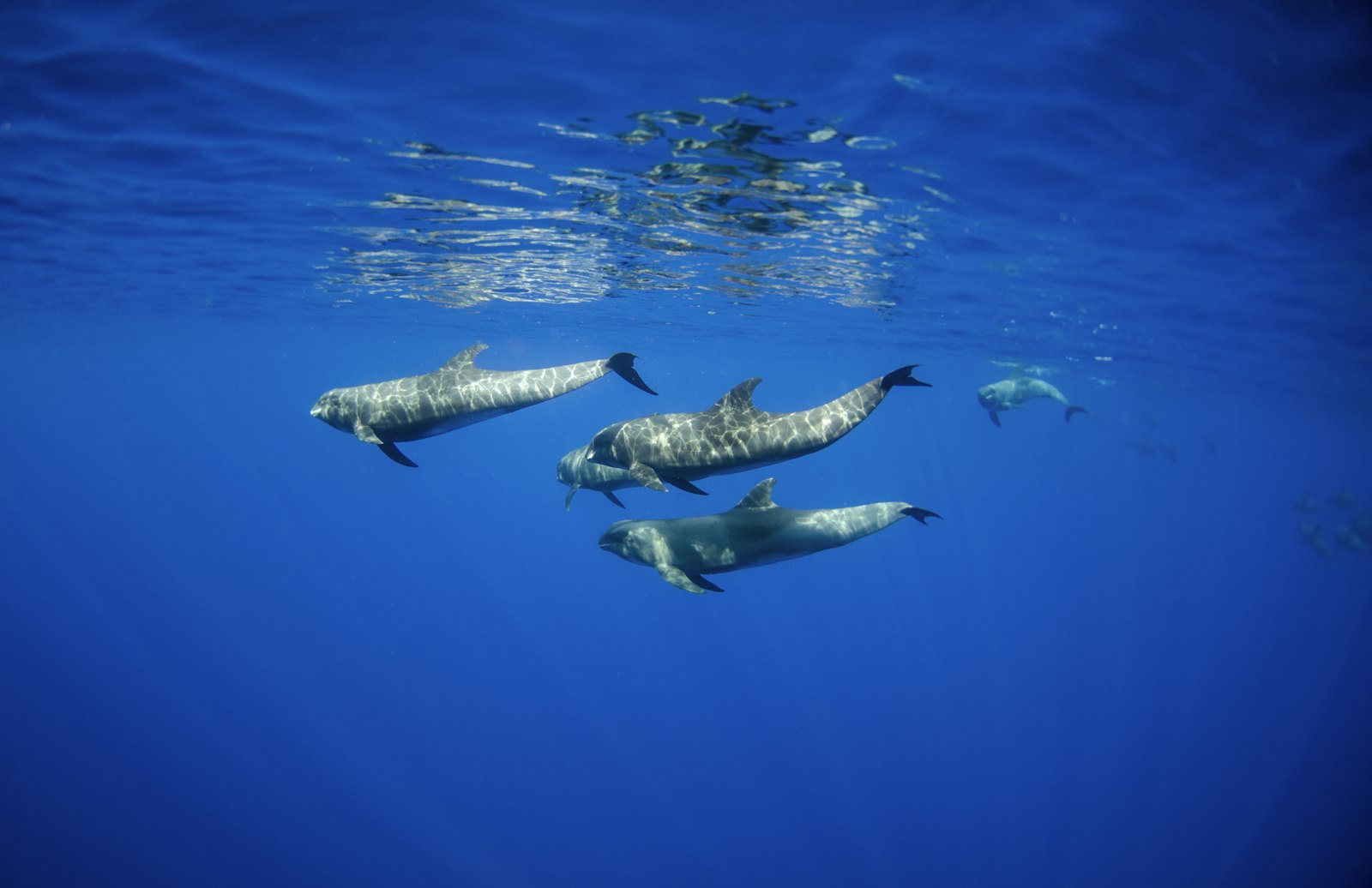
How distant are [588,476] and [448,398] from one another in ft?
11.0

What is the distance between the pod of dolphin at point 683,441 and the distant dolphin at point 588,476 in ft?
5.12

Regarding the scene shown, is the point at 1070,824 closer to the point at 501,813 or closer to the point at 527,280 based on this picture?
the point at 501,813

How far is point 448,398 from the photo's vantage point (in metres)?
9.45

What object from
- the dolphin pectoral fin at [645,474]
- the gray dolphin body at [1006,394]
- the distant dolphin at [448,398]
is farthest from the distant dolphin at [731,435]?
the gray dolphin body at [1006,394]

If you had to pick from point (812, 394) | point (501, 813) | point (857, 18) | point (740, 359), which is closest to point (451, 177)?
point (857, 18)

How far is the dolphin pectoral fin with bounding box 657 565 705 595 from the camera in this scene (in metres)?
8.45

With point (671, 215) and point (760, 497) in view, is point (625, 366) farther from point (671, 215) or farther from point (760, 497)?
point (671, 215)

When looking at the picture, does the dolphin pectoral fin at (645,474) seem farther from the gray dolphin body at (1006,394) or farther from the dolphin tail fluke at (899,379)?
the gray dolphin body at (1006,394)

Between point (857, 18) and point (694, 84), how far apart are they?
237 cm

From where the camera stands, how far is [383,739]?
40062 mm

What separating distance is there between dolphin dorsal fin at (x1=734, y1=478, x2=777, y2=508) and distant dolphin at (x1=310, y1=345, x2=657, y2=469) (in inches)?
108

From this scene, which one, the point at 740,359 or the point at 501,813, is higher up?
the point at 740,359

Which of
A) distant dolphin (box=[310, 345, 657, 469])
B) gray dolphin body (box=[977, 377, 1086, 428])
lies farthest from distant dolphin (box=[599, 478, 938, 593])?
gray dolphin body (box=[977, 377, 1086, 428])

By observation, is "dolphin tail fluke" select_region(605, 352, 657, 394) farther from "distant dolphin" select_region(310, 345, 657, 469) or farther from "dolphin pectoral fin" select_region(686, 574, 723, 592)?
"dolphin pectoral fin" select_region(686, 574, 723, 592)
